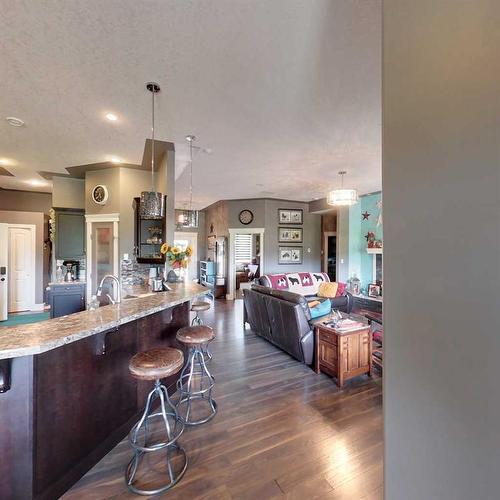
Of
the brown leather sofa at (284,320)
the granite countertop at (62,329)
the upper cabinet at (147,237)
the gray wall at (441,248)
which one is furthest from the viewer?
the upper cabinet at (147,237)

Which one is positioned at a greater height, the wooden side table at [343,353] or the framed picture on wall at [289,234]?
the framed picture on wall at [289,234]

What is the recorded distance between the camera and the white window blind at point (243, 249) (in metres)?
8.71

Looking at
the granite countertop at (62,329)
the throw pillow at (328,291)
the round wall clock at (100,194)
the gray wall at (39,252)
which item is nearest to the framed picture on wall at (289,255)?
the throw pillow at (328,291)

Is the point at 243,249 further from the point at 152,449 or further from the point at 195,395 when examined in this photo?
the point at 152,449

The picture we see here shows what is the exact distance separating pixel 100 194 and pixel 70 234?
4.71 ft

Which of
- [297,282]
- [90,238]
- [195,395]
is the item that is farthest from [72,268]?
[297,282]

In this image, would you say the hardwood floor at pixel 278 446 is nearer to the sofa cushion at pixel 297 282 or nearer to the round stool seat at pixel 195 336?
the round stool seat at pixel 195 336

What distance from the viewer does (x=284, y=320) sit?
3.55 meters

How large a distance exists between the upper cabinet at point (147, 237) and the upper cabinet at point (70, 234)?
82.7 inches

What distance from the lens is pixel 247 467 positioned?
1.79 meters

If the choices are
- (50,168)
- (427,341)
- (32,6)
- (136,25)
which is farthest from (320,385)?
(50,168)

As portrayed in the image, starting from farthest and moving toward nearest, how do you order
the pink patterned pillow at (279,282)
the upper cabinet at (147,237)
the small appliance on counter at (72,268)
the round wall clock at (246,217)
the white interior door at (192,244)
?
1. the white interior door at (192,244)
2. the round wall clock at (246,217)
3. the pink patterned pillow at (279,282)
4. the small appliance on counter at (72,268)
5. the upper cabinet at (147,237)

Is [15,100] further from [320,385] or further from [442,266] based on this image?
[320,385]

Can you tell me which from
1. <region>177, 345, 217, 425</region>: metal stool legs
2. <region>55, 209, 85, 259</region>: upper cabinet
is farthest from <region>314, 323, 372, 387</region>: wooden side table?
<region>55, 209, 85, 259</region>: upper cabinet
